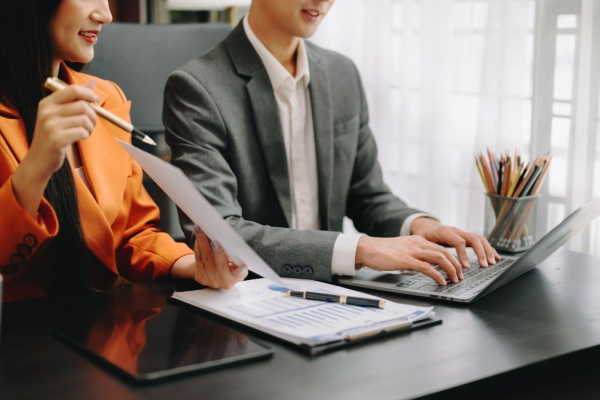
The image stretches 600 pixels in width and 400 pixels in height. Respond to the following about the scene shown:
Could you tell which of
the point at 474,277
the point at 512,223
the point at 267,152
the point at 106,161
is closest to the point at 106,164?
the point at 106,161

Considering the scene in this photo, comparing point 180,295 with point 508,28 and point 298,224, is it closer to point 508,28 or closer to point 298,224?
point 298,224

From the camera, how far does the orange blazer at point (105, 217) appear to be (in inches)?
52.2

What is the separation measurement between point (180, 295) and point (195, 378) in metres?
0.33

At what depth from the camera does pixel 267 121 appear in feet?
5.68

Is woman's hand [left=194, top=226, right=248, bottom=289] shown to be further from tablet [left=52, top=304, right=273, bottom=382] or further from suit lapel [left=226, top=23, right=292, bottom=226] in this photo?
suit lapel [left=226, top=23, right=292, bottom=226]

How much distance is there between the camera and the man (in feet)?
4.61

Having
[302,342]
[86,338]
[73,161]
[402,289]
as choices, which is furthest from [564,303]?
[73,161]

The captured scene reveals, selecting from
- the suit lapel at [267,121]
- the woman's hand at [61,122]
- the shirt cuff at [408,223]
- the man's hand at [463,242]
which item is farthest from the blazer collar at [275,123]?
Result: the woman's hand at [61,122]

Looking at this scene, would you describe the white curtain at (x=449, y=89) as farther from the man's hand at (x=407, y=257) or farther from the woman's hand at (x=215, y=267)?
the woman's hand at (x=215, y=267)

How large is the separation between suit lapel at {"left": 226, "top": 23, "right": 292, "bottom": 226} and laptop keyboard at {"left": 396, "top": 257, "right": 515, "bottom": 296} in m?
0.43

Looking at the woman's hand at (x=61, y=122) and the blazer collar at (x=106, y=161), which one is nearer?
the woman's hand at (x=61, y=122)

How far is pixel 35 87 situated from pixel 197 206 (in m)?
0.54

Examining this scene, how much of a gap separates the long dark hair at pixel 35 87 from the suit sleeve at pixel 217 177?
0.82ft

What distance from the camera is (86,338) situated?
104cm
